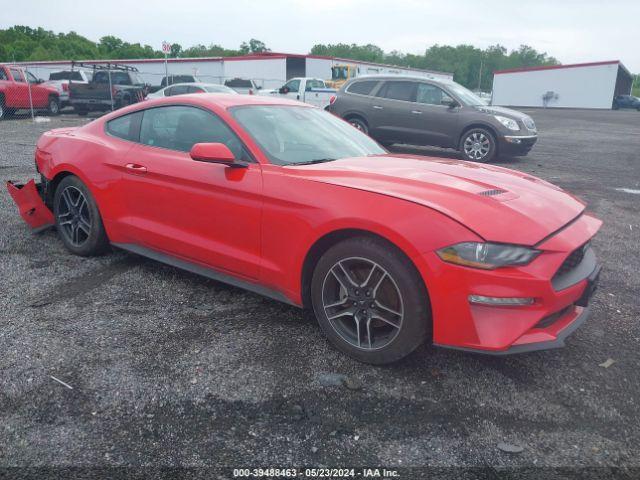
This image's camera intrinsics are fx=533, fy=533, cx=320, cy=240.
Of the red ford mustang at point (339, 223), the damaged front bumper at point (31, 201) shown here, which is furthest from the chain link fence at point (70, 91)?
the red ford mustang at point (339, 223)

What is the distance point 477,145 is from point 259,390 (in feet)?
31.8

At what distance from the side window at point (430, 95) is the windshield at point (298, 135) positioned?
7760mm

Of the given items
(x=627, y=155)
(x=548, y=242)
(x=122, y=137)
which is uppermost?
(x=122, y=137)

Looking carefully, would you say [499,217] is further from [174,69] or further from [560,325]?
[174,69]

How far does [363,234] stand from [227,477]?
4.65ft

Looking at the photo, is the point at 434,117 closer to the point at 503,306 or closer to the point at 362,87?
the point at 362,87

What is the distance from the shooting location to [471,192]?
2984 millimetres

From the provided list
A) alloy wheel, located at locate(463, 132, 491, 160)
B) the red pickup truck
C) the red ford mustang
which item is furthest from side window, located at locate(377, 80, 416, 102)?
the red pickup truck

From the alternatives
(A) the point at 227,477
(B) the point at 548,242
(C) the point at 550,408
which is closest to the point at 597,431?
(C) the point at 550,408

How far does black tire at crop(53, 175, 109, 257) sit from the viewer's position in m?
4.46

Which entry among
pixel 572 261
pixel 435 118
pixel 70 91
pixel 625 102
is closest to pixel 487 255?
pixel 572 261

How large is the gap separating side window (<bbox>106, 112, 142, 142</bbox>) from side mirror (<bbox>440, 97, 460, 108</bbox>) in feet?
27.7

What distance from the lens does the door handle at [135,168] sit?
3.99m

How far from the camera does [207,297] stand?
396 centimetres
